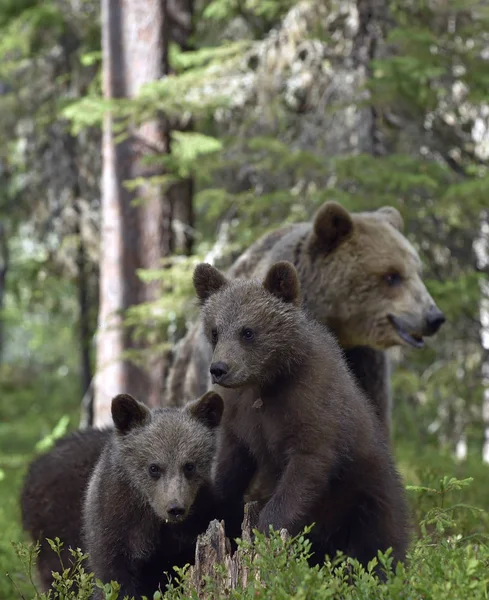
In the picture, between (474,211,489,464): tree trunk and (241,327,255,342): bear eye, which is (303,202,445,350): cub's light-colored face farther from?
(474,211,489,464): tree trunk

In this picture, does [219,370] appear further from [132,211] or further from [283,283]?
[132,211]

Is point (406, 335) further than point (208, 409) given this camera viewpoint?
Yes

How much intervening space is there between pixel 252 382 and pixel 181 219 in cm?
668

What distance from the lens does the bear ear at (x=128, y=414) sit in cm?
612

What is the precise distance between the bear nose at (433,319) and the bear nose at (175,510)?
252cm

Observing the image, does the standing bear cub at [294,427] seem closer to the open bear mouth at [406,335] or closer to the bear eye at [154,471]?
the bear eye at [154,471]

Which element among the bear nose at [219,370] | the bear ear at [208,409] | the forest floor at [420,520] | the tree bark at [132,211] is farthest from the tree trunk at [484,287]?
the bear nose at [219,370]

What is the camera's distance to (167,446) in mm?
5973

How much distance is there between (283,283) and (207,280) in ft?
1.62

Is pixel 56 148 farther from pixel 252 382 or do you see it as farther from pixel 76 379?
pixel 76 379

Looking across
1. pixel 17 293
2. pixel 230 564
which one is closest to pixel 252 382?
pixel 230 564

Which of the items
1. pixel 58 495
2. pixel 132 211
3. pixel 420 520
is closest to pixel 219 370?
pixel 420 520

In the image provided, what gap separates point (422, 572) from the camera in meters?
4.79

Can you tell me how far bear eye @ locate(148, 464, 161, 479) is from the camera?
5.82 metres
